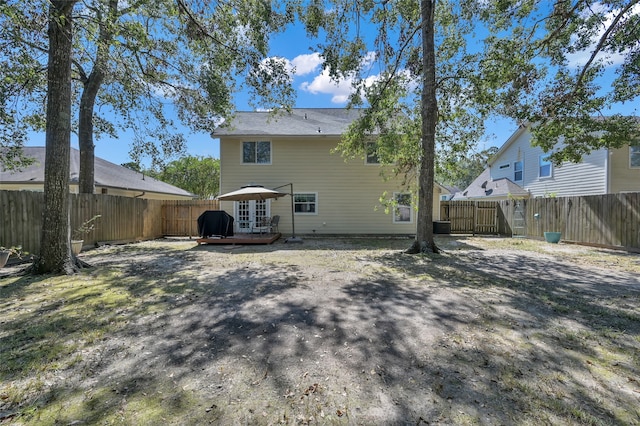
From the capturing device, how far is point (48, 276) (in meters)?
5.64

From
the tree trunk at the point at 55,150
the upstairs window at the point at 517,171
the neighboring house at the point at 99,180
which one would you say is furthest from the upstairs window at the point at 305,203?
the upstairs window at the point at 517,171

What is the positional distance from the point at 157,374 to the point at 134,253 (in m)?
7.89

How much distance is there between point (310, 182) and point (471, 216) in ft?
30.9

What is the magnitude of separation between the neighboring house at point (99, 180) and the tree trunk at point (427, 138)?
46.3 ft

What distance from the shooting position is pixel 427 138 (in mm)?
8773

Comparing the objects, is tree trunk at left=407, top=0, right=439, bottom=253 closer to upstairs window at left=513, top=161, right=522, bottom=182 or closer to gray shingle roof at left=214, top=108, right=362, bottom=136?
gray shingle roof at left=214, top=108, right=362, bottom=136

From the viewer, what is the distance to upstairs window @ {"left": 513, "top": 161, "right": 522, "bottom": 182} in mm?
18766

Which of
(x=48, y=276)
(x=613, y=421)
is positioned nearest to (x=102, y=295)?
(x=48, y=276)

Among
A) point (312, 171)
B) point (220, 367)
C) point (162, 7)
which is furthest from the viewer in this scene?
point (312, 171)

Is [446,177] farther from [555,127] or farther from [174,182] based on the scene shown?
[174,182]

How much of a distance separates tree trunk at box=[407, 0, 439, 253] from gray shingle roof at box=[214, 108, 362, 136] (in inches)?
161

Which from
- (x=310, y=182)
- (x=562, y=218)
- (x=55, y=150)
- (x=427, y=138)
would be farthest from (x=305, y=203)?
(x=562, y=218)

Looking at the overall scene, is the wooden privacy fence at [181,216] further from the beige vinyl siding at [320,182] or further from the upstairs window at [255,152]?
the upstairs window at [255,152]

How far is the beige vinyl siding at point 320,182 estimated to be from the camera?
1398 centimetres
